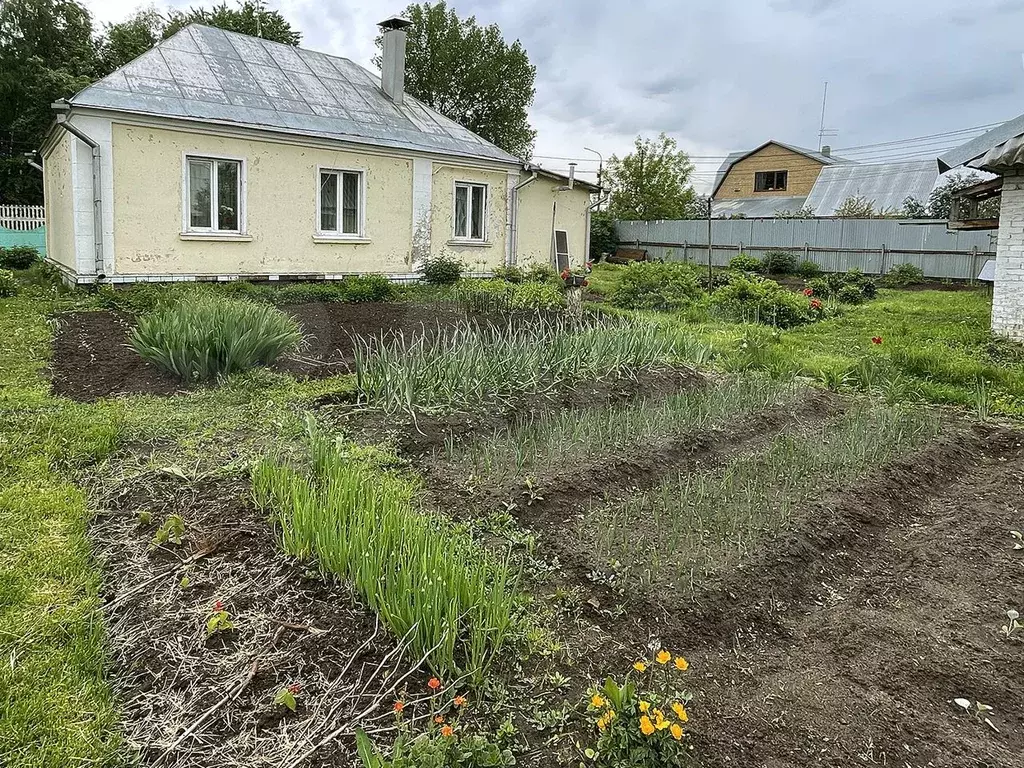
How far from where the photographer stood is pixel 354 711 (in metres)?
2.14

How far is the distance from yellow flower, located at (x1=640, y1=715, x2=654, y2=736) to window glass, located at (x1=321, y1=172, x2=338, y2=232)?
40.6 ft

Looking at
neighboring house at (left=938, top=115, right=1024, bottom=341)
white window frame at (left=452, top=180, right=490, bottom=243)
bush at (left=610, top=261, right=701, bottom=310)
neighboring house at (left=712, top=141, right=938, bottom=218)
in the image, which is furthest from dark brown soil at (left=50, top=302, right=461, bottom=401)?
neighboring house at (left=712, top=141, right=938, bottom=218)

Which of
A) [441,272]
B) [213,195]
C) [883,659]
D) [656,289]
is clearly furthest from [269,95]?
[883,659]

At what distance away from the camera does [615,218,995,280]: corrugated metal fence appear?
1938 cm

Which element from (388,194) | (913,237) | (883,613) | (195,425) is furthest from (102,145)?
(913,237)

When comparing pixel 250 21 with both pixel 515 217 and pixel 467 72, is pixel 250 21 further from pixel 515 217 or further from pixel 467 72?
pixel 515 217

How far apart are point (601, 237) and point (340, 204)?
14763 mm

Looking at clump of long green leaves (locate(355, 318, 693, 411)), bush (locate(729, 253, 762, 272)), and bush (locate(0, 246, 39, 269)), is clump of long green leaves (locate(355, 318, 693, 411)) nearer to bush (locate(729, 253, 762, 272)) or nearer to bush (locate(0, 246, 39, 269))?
bush (locate(0, 246, 39, 269))

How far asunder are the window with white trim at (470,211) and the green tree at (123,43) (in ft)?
62.8

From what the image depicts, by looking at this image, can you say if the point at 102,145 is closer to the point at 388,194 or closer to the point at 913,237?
the point at 388,194

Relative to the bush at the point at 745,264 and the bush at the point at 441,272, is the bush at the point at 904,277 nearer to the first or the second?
the bush at the point at 745,264

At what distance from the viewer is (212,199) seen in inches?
460

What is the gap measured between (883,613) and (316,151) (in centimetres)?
1197

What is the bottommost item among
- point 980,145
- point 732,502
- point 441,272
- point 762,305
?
point 732,502
